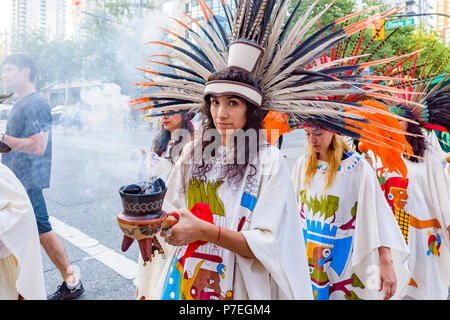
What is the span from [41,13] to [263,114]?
411 cm

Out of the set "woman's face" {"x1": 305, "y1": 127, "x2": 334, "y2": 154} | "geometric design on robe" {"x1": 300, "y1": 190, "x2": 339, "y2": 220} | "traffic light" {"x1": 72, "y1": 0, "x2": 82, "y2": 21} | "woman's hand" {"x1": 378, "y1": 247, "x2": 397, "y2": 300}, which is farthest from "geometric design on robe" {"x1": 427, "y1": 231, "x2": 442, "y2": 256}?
"traffic light" {"x1": 72, "y1": 0, "x2": 82, "y2": 21}

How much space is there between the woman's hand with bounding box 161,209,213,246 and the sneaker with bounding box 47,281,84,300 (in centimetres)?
215

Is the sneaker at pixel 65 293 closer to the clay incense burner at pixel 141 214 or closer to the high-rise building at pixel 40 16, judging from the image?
the clay incense burner at pixel 141 214

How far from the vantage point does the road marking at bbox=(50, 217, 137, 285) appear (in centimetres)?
338

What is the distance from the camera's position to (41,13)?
168 inches

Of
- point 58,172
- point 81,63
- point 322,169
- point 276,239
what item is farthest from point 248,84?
point 58,172

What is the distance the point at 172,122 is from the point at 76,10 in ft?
10.7

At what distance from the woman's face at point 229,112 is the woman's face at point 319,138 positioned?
86cm

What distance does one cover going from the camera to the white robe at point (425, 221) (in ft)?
8.75

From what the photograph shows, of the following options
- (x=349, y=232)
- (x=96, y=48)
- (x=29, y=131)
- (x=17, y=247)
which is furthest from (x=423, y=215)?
(x=96, y=48)

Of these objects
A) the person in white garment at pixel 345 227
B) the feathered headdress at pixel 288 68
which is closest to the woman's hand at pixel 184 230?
the feathered headdress at pixel 288 68

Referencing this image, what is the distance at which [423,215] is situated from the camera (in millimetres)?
2684

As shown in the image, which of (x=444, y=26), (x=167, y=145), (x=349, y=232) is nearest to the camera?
(x=349, y=232)

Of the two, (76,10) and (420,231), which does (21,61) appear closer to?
(76,10)
